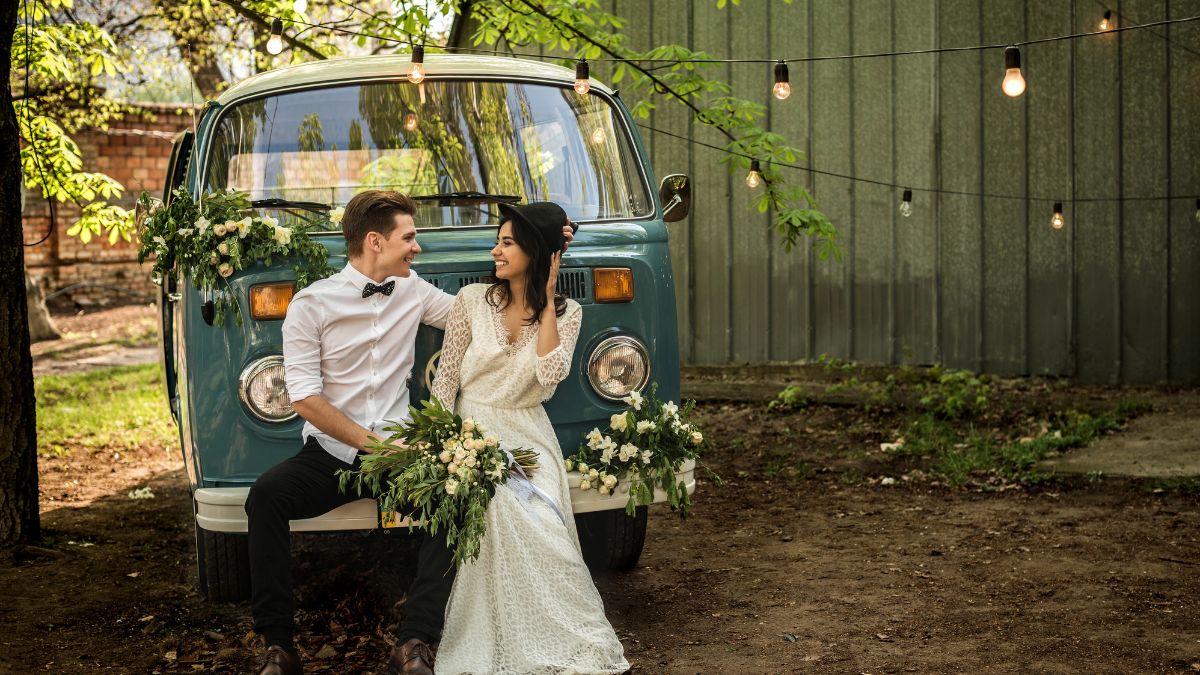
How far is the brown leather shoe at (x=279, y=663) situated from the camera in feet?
12.6

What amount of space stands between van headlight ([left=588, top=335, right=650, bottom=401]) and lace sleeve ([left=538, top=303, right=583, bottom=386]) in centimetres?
20

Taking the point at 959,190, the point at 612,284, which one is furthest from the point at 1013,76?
the point at 959,190

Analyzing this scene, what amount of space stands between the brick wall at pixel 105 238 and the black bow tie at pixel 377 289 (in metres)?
14.6

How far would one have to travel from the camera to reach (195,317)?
4270 mm

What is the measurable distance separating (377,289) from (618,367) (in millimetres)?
934

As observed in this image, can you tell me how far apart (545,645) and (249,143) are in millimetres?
2281

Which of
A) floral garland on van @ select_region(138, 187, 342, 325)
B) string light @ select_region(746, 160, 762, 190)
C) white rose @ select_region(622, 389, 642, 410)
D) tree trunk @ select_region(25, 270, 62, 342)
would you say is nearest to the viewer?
floral garland on van @ select_region(138, 187, 342, 325)

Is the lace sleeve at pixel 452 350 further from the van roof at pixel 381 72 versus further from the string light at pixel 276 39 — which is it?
the string light at pixel 276 39

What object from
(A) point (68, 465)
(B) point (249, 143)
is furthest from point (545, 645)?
(A) point (68, 465)

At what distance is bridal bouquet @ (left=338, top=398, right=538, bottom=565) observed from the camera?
3951 mm

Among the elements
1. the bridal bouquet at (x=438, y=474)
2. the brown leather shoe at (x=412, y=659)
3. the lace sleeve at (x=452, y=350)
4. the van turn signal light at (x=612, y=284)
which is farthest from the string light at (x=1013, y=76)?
the brown leather shoe at (x=412, y=659)

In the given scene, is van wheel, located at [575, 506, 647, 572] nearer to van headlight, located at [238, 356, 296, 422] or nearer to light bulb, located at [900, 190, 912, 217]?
van headlight, located at [238, 356, 296, 422]

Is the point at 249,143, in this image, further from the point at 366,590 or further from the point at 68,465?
the point at 68,465

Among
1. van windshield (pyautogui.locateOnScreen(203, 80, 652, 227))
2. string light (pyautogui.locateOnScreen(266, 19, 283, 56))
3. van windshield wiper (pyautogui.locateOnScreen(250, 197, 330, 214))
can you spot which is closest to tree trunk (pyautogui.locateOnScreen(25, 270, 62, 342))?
string light (pyautogui.locateOnScreen(266, 19, 283, 56))
